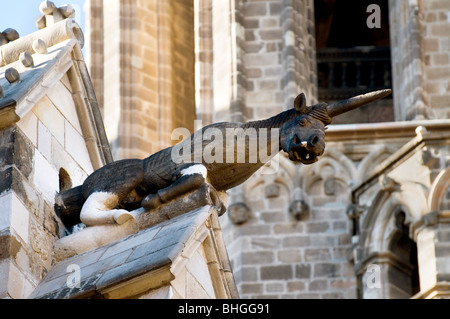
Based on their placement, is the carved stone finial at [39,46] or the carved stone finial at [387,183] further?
the carved stone finial at [387,183]

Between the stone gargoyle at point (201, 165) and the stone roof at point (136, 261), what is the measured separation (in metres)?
0.27

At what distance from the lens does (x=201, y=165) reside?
395 inches

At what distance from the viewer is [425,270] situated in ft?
68.1

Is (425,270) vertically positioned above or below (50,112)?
above

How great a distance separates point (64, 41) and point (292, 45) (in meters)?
13.3

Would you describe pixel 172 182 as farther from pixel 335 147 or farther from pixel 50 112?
pixel 335 147

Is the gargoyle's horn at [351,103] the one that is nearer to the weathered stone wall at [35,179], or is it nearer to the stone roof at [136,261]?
the stone roof at [136,261]

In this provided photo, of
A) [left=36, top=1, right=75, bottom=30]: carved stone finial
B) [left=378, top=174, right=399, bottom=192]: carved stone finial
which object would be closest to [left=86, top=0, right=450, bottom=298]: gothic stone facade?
[left=378, top=174, right=399, bottom=192]: carved stone finial

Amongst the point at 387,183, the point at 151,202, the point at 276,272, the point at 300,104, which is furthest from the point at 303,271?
the point at 151,202

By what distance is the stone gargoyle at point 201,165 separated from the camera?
392 inches

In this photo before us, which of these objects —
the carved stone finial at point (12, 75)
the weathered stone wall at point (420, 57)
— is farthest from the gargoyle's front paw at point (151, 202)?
the weathered stone wall at point (420, 57)

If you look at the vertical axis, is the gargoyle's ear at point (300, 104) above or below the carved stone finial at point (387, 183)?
below
